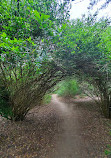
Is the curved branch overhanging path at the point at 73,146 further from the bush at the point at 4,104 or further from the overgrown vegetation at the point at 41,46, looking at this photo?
the bush at the point at 4,104

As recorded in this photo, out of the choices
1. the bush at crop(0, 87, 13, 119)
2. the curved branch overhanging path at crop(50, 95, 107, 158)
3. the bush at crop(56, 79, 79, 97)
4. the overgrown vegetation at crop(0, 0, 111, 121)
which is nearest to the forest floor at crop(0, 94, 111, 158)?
the curved branch overhanging path at crop(50, 95, 107, 158)

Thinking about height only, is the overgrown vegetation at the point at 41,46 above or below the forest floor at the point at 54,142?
above

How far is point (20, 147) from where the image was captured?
8.87 feet

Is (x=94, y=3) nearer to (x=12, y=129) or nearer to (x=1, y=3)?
(x=1, y=3)

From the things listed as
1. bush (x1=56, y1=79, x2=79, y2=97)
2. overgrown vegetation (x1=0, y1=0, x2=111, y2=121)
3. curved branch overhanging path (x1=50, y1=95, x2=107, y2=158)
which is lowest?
curved branch overhanging path (x1=50, y1=95, x2=107, y2=158)

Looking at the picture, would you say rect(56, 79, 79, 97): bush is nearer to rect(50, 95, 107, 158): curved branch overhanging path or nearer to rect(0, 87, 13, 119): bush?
rect(50, 95, 107, 158): curved branch overhanging path

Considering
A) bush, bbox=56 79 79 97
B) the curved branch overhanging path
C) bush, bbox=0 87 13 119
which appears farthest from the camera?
bush, bbox=56 79 79 97

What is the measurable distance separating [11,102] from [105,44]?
425 centimetres

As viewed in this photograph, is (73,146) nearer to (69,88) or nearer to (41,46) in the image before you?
(41,46)

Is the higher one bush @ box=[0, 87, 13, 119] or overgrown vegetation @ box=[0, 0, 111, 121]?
overgrown vegetation @ box=[0, 0, 111, 121]

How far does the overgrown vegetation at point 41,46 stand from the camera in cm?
202

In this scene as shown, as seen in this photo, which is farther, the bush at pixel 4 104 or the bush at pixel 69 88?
the bush at pixel 69 88

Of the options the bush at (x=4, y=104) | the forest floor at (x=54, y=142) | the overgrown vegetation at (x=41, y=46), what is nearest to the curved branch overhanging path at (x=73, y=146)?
the forest floor at (x=54, y=142)

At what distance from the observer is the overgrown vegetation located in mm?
2020
